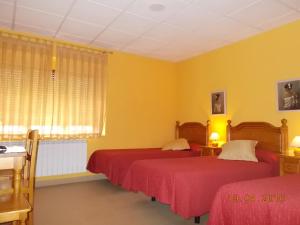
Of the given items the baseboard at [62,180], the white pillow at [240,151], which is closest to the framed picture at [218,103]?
the white pillow at [240,151]

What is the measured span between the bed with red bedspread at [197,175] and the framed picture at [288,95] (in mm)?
260

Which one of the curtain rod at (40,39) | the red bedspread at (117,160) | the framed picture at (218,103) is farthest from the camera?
the framed picture at (218,103)

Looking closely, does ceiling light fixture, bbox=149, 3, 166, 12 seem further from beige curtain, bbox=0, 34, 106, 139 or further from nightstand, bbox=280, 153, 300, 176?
nightstand, bbox=280, 153, 300, 176

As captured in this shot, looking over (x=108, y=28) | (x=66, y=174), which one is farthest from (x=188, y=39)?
(x=66, y=174)

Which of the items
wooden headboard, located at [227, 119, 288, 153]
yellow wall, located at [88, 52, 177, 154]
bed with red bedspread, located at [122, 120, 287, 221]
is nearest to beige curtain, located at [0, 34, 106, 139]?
yellow wall, located at [88, 52, 177, 154]

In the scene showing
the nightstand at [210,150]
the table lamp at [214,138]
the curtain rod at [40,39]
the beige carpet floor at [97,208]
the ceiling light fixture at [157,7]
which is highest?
the ceiling light fixture at [157,7]

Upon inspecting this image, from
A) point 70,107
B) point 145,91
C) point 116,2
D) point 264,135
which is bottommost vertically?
point 264,135

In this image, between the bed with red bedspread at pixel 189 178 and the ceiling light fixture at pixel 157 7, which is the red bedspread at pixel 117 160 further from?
the ceiling light fixture at pixel 157 7

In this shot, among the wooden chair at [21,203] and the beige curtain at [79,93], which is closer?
the wooden chair at [21,203]

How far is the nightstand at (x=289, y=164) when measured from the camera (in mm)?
3189

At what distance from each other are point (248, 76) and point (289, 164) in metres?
1.77

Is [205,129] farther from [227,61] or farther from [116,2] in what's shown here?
[116,2]

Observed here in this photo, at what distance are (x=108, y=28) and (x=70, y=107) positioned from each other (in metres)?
1.69

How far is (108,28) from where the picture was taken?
409cm
